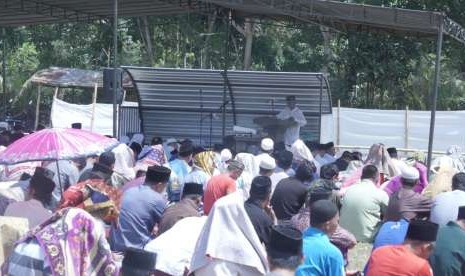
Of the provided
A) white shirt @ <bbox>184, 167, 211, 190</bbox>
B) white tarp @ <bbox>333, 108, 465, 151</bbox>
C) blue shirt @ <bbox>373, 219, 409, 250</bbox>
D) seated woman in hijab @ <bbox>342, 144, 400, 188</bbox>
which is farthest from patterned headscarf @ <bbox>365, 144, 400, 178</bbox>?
white tarp @ <bbox>333, 108, 465, 151</bbox>

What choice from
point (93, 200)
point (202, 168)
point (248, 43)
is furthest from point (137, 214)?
point (248, 43)

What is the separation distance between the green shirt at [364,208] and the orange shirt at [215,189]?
1689mm

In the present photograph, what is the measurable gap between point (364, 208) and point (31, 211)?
429 cm

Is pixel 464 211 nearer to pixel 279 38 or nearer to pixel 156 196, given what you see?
pixel 156 196

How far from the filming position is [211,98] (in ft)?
66.8

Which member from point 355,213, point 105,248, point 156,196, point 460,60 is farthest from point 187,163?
point 460,60

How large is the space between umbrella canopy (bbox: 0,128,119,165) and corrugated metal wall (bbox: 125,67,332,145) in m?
10.9

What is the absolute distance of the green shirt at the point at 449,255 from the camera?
6.29 m

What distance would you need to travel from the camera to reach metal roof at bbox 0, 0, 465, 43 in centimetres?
1573

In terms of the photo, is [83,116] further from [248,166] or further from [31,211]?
[31,211]

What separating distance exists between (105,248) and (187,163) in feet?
18.5

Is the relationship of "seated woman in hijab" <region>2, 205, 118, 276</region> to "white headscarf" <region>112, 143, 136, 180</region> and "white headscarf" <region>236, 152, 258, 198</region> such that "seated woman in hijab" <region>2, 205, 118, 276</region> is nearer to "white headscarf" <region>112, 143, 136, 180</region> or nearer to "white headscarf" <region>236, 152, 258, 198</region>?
"white headscarf" <region>112, 143, 136, 180</region>

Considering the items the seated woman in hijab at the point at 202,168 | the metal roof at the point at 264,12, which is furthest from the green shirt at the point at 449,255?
the metal roof at the point at 264,12

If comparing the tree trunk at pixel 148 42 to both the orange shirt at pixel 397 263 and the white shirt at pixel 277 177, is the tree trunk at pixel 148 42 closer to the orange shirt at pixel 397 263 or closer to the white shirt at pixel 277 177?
the white shirt at pixel 277 177
